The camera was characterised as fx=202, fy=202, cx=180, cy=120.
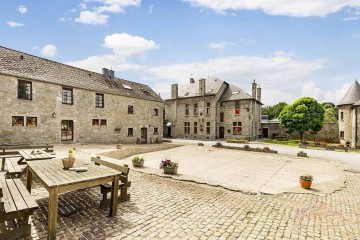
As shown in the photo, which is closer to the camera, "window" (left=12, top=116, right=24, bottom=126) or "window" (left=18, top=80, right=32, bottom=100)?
"window" (left=12, top=116, right=24, bottom=126)

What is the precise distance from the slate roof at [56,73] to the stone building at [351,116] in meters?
27.2

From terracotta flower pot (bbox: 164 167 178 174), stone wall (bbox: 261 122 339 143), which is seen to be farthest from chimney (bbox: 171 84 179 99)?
terracotta flower pot (bbox: 164 167 178 174)

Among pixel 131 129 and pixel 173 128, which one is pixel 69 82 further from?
pixel 173 128

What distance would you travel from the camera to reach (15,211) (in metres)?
3.33

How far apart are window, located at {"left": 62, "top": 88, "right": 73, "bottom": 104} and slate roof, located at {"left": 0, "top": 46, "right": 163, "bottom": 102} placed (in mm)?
586

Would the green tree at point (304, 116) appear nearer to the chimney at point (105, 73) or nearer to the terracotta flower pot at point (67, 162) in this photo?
the chimney at point (105, 73)

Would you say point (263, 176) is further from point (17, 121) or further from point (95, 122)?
point (17, 121)

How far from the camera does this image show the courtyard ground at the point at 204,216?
13.3ft

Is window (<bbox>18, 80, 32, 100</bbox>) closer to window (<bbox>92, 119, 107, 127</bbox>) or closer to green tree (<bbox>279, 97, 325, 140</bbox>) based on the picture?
window (<bbox>92, 119, 107, 127</bbox>)

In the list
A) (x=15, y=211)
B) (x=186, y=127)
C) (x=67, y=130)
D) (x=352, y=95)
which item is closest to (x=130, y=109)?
(x=67, y=130)

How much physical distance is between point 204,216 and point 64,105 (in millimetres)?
18623

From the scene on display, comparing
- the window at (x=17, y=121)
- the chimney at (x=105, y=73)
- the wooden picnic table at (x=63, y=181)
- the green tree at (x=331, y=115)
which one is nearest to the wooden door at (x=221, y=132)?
the chimney at (x=105, y=73)

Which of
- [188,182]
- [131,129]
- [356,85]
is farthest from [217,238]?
[356,85]

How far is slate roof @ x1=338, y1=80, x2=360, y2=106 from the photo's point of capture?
27.5m
